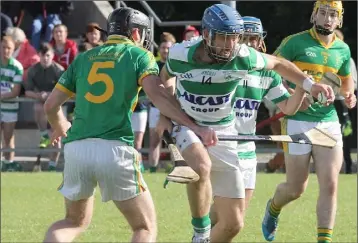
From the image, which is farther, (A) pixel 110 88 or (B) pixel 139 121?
(B) pixel 139 121

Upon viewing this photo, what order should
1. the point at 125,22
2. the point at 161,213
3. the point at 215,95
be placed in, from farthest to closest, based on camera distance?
1. the point at 161,213
2. the point at 215,95
3. the point at 125,22

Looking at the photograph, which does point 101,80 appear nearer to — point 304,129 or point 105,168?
point 105,168

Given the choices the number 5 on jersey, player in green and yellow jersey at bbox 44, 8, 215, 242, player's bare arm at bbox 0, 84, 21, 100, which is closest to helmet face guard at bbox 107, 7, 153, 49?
player in green and yellow jersey at bbox 44, 8, 215, 242

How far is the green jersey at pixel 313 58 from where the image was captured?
922 centimetres

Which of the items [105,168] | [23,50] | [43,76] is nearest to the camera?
[105,168]

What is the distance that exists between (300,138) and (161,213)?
163 inches

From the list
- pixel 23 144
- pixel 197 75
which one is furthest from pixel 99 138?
pixel 23 144

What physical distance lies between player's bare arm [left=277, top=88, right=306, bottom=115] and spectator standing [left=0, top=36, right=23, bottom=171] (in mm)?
7712

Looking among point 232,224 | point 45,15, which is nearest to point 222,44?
point 232,224

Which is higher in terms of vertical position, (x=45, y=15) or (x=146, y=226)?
(x=146, y=226)

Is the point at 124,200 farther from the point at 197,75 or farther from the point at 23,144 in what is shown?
the point at 23,144

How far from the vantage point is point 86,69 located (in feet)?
22.1

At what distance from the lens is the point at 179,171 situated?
6992mm

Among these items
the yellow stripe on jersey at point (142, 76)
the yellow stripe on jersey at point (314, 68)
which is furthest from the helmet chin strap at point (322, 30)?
the yellow stripe on jersey at point (142, 76)
